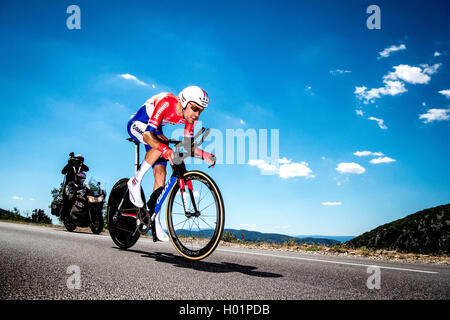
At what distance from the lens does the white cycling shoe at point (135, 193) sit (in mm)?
4797

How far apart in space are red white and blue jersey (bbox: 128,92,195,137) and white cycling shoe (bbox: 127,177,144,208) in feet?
3.26

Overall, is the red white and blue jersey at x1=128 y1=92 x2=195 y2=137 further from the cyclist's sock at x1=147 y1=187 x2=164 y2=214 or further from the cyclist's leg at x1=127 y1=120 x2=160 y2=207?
the cyclist's sock at x1=147 y1=187 x2=164 y2=214

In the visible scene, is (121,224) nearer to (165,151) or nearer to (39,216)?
(165,151)

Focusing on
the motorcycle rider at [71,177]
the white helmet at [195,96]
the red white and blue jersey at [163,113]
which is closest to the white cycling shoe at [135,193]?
the red white and blue jersey at [163,113]

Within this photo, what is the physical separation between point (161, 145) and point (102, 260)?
174cm

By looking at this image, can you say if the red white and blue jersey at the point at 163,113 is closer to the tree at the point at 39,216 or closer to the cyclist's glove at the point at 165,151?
the cyclist's glove at the point at 165,151

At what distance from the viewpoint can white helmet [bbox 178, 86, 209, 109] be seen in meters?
4.26

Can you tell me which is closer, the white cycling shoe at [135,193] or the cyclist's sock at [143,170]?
the white cycling shoe at [135,193]

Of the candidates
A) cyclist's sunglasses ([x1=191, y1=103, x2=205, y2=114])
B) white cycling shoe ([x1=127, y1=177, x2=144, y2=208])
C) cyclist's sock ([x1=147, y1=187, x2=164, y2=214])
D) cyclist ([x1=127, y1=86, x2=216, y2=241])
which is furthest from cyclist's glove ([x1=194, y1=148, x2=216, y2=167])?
white cycling shoe ([x1=127, y1=177, x2=144, y2=208])

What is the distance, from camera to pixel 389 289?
279 cm

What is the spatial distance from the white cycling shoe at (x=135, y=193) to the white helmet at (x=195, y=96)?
1.62 m
